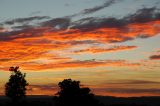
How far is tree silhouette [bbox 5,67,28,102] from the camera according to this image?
Answer: 412 feet

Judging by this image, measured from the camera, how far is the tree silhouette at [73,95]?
8443 cm

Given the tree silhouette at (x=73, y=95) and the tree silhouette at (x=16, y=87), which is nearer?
the tree silhouette at (x=73, y=95)

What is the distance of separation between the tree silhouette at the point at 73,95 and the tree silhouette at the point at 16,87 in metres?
42.4

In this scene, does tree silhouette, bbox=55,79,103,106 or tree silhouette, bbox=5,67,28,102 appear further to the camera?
tree silhouette, bbox=5,67,28,102

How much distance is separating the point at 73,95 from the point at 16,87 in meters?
44.5

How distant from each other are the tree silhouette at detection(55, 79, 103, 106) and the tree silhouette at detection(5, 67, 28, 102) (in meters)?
42.4

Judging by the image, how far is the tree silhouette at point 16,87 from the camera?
412 ft

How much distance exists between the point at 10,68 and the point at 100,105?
1946 inches

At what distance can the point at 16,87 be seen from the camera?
12594cm

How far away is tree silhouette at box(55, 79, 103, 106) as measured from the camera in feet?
277

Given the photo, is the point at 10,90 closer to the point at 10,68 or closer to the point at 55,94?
the point at 10,68

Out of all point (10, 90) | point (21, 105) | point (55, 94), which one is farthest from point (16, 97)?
point (55, 94)

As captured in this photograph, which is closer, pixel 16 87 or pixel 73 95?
pixel 73 95

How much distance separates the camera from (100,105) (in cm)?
8738
